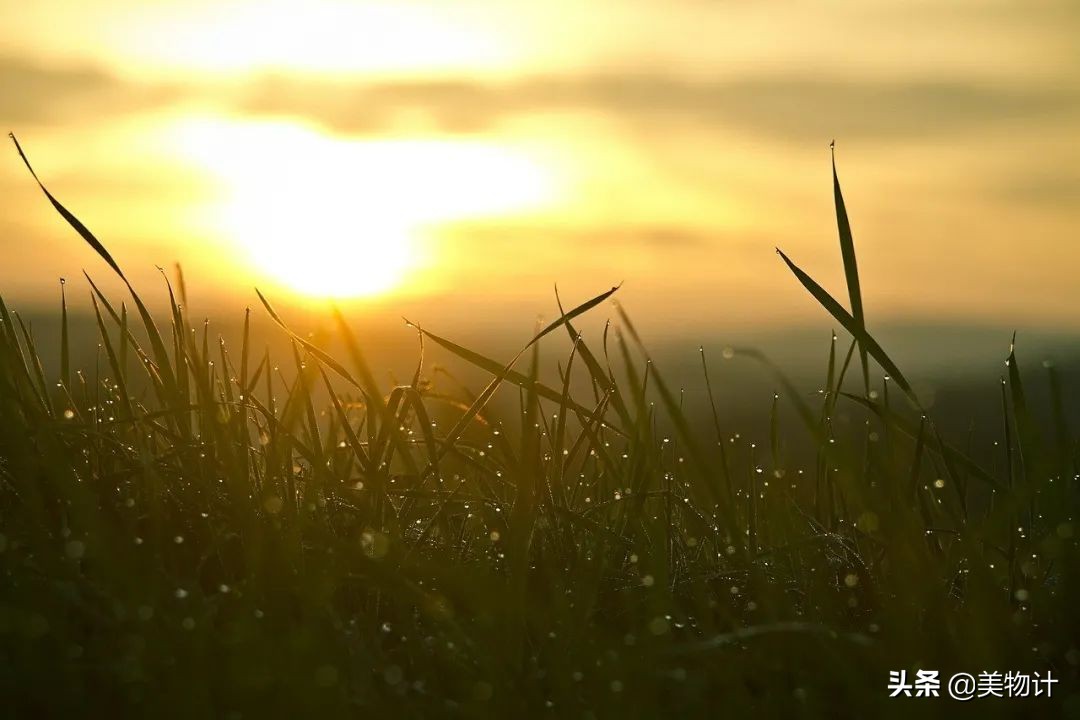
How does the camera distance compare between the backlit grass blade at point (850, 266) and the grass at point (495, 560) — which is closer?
the grass at point (495, 560)

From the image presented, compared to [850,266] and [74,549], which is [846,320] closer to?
[850,266]

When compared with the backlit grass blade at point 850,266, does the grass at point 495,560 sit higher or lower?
lower

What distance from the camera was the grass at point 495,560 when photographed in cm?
142

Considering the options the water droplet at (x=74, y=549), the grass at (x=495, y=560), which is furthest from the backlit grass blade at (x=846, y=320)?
the water droplet at (x=74, y=549)

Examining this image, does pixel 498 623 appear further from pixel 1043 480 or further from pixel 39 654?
pixel 1043 480

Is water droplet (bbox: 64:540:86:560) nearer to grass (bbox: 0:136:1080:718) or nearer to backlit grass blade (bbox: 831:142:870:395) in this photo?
grass (bbox: 0:136:1080:718)

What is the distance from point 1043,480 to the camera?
5.57ft

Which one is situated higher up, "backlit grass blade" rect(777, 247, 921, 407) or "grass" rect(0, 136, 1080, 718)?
"backlit grass blade" rect(777, 247, 921, 407)

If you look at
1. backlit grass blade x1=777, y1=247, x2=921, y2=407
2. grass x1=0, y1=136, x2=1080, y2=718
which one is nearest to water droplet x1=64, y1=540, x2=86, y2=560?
grass x1=0, y1=136, x2=1080, y2=718

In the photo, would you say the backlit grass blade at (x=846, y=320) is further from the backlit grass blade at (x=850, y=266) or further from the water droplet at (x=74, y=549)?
the water droplet at (x=74, y=549)

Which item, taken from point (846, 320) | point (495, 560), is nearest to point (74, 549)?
point (495, 560)

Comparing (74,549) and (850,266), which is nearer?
(74,549)

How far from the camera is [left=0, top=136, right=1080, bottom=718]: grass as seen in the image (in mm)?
1418

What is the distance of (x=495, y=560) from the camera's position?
6.32ft
